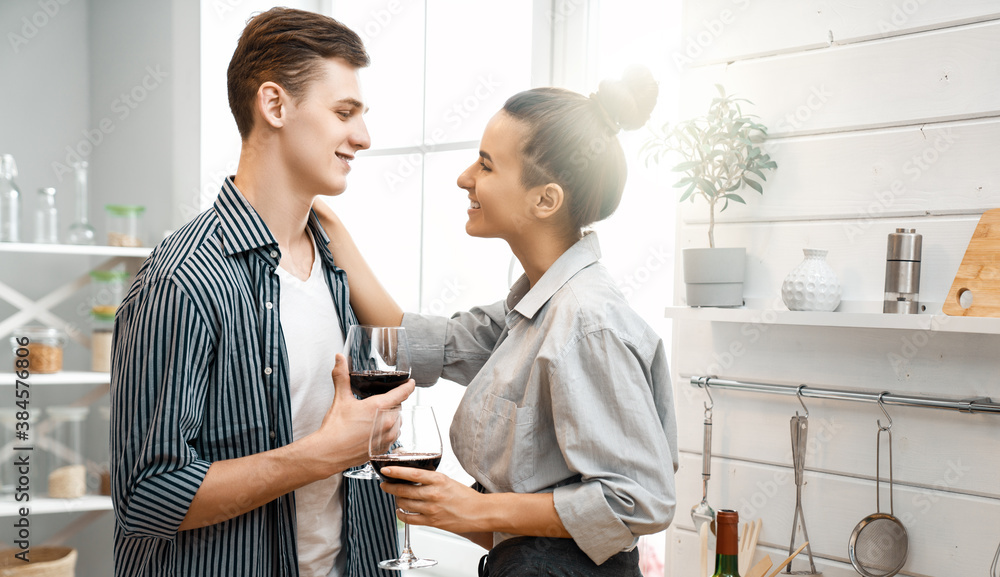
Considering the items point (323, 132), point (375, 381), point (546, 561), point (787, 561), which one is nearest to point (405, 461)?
point (375, 381)

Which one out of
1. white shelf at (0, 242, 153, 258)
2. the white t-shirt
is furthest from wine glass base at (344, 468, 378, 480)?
white shelf at (0, 242, 153, 258)

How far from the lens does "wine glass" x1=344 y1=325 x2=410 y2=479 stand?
1225 mm

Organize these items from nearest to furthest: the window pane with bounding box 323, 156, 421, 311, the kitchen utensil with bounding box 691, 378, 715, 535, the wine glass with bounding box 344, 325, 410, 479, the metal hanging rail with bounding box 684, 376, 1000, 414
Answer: the wine glass with bounding box 344, 325, 410, 479, the metal hanging rail with bounding box 684, 376, 1000, 414, the kitchen utensil with bounding box 691, 378, 715, 535, the window pane with bounding box 323, 156, 421, 311

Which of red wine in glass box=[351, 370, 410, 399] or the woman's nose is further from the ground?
the woman's nose

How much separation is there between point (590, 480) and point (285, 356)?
53 cm

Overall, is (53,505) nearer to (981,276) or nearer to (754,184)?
(754,184)

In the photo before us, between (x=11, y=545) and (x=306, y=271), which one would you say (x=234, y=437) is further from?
(x=11, y=545)

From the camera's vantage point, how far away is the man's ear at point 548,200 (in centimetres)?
133

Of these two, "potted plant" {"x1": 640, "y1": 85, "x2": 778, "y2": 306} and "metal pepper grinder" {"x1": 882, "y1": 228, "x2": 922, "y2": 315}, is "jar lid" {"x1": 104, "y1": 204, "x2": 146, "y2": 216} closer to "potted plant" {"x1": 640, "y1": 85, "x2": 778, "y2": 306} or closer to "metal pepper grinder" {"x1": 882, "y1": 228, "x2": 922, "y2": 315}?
"potted plant" {"x1": 640, "y1": 85, "x2": 778, "y2": 306}

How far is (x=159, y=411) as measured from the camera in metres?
1.14

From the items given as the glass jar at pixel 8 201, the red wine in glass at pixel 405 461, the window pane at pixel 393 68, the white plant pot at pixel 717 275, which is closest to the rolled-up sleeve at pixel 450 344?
the red wine in glass at pixel 405 461

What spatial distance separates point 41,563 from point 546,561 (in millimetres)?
2329

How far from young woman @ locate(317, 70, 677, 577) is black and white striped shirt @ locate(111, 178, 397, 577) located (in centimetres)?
27

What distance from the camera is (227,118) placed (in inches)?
Result: 119
